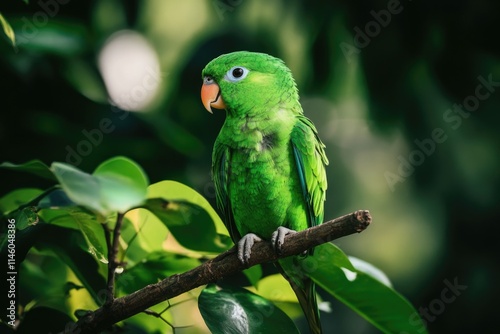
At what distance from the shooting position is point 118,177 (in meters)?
1.20

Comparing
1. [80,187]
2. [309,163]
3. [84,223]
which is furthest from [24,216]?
[309,163]

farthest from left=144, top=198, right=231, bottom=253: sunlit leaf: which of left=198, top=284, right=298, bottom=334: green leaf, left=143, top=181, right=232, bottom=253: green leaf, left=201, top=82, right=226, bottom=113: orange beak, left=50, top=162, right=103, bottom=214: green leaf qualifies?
left=201, top=82, right=226, bottom=113: orange beak

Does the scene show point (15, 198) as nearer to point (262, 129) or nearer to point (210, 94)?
point (210, 94)

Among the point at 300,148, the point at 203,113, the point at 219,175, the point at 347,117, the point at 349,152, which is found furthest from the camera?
the point at 349,152

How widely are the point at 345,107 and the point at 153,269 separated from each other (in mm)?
1463

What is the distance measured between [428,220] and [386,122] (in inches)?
23.1

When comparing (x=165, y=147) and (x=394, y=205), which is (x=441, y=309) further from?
(x=165, y=147)

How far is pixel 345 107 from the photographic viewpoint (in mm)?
2680

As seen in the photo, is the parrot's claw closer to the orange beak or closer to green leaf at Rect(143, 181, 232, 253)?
→ green leaf at Rect(143, 181, 232, 253)

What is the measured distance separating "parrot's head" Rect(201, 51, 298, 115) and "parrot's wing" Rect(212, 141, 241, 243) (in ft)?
0.43

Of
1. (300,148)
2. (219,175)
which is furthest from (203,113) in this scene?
(300,148)

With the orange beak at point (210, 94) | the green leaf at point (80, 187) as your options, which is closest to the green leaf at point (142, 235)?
the orange beak at point (210, 94)

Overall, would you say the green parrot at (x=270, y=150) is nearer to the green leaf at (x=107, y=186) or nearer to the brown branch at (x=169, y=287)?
the brown branch at (x=169, y=287)

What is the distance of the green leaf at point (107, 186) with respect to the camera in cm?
107
